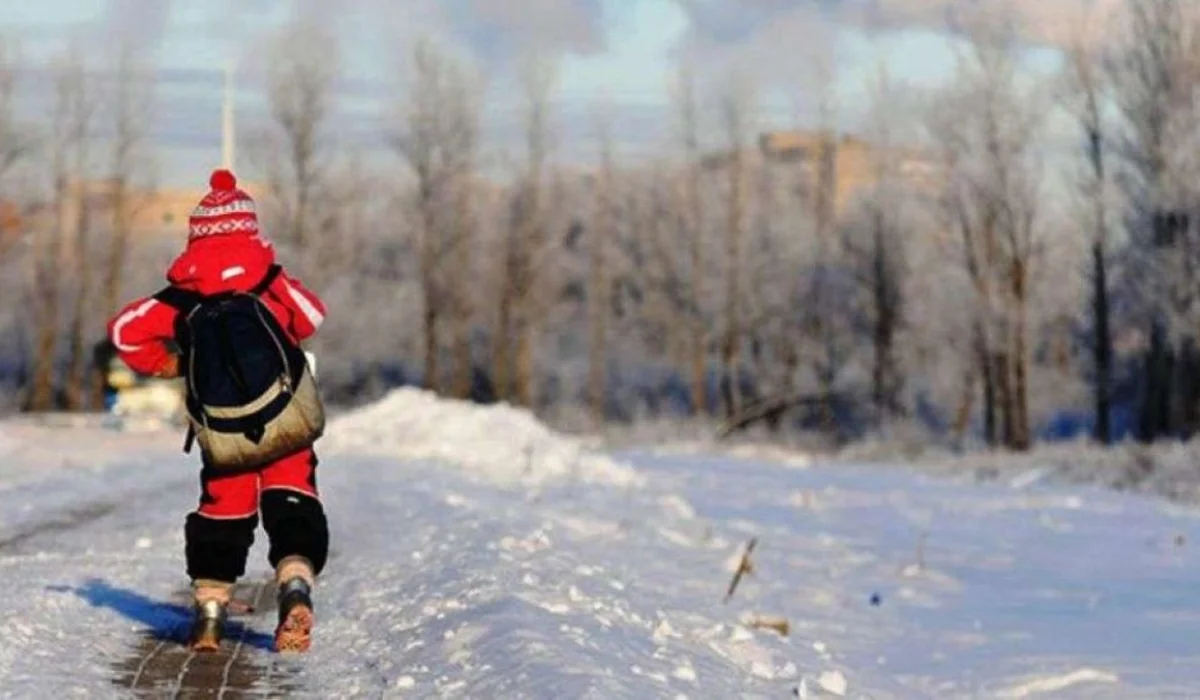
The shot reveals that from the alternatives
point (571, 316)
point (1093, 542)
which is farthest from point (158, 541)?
point (571, 316)

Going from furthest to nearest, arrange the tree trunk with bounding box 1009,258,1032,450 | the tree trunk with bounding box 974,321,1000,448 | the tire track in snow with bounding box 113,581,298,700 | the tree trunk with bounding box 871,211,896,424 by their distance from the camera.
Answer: the tree trunk with bounding box 871,211,896,424, the tree trunk with bounding box 974,321,1000,448, the tree trunk with bounding box 1009,258,1032,450, the tire track in snow with bounding box 113,581,298,700

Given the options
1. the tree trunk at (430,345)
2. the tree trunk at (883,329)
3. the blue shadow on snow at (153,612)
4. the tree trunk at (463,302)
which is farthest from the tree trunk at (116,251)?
the blue shadow on snow at (153,612)

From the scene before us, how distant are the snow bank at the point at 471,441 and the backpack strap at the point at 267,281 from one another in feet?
47.4

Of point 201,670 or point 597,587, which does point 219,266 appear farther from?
point 597,587

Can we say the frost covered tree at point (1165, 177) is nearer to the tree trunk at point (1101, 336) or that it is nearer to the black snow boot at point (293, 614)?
the tree trunk at point (1101, 336)

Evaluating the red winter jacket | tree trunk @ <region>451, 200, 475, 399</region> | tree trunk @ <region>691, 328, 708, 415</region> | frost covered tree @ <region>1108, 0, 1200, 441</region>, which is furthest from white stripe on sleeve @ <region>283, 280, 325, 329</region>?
tree trunk @ <region>451, 200, 475, 399</region>

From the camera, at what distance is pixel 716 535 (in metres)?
17.4

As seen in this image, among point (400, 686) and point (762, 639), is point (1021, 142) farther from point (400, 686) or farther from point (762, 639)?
point (400, 686)

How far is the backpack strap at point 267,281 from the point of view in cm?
658

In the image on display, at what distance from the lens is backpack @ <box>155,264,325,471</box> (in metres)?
6.38

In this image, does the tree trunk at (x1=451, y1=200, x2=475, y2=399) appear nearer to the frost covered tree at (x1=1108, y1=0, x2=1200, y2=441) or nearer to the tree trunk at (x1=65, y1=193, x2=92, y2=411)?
the tree trunk at (x1=65, y1=193, x2=92, y2=411)

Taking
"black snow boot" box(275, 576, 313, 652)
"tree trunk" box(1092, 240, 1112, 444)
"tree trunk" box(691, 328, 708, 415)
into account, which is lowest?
"tree trunk" box(691, 328, 708, 415)

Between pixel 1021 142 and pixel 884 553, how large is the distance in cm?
3333

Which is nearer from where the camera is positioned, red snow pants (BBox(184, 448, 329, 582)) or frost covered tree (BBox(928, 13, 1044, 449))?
red snow pants (BBox(184, 448, 329, 582))
